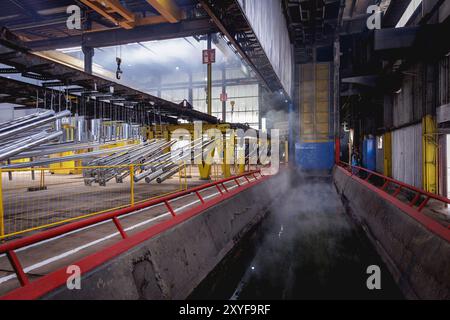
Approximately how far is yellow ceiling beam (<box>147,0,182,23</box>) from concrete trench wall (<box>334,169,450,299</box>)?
11652 millimetres

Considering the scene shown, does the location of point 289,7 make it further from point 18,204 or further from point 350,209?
point 18,204

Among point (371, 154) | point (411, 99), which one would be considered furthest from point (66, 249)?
point (371, 154)

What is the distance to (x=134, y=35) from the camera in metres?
16.5

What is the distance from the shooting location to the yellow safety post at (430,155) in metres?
11.5

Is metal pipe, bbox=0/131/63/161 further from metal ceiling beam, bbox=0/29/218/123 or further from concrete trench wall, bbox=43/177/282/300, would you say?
concrete trench wall, bbox=43/177/282/300

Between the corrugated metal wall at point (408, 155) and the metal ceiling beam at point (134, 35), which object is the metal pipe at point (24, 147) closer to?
the metal ceiling beam at point (134, 35)

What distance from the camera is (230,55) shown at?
34281mm

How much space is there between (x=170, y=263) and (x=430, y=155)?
37.3 feet

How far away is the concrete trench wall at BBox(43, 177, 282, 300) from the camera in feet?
11.5

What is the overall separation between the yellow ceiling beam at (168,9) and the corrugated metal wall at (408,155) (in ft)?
40.9

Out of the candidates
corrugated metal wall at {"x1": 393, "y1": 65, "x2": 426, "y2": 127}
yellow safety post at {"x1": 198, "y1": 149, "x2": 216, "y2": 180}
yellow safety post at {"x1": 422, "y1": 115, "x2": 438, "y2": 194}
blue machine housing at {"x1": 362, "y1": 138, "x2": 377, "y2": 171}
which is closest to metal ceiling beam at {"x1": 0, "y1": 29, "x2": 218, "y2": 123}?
yellow safety post at {"x1": 198, "y1": 149, "x2": 216, "y2": 180}

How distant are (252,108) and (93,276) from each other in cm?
4328

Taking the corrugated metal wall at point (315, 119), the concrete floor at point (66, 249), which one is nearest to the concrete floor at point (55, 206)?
the concrete floor at point (66, 249)
